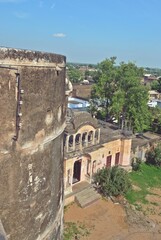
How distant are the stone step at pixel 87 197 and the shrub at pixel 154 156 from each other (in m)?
8.98

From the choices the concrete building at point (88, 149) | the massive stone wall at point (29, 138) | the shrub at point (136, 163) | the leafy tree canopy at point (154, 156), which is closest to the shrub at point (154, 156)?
the leafy tree canopy at point (154, 156)

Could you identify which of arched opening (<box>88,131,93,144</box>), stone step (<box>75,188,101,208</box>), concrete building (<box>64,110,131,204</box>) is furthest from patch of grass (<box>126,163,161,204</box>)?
arched opening (<box>88,131,93,144</box>)

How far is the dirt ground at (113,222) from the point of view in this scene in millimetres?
16398

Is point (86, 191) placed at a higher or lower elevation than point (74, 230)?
higher

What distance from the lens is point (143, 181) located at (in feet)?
76.8

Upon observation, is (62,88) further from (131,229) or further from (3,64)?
(131,229)

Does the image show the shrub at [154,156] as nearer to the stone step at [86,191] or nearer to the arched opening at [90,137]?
the arched opening at [90,137]

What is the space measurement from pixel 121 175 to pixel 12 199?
15214 mm

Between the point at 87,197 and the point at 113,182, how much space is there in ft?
6.49

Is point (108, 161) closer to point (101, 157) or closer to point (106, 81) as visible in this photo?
point (101, 157)

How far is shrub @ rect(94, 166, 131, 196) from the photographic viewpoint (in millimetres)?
19672

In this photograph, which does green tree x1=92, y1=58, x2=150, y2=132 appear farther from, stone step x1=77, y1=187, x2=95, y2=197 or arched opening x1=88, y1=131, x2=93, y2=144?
stone step x1=77, y1=187, x2=95, y2=197

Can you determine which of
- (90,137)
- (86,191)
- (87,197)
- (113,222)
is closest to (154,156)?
(90,137)

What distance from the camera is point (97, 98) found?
29969mm
